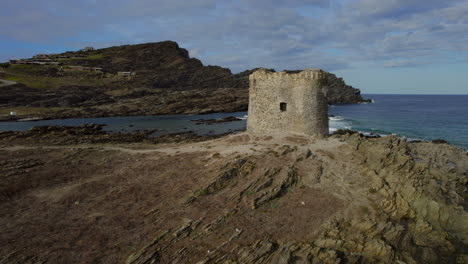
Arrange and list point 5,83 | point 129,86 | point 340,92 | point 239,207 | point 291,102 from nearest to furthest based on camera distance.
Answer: point 239,207, point 291,102, point 5,83, point 129,86, point 340,92

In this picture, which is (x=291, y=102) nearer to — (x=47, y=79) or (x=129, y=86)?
(x=129, y=86)

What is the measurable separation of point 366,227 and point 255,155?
8962 millimetres

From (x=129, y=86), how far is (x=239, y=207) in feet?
322

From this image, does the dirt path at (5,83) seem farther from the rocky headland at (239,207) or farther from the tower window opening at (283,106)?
the tower window opening at (283,106)

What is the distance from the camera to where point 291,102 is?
24641 mm

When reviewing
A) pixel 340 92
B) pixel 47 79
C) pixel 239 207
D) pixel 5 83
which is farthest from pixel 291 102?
pixel 340 92

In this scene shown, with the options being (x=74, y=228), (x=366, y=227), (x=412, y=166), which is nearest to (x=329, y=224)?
(x=366, y=227)

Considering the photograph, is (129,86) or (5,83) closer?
(5,83)

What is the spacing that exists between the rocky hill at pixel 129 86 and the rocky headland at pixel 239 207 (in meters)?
58.3

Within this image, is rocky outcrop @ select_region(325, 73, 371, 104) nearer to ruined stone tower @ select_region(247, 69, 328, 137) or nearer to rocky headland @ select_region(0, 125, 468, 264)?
ruined stone tower @ select_region(247, 69, 328, 137)

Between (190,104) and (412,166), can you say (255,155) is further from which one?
(190,104)

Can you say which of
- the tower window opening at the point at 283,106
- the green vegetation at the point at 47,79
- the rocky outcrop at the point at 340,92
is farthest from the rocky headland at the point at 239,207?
the rocky outcrop at the point at 340,92

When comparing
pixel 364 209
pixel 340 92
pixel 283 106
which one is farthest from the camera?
pixel 340 92

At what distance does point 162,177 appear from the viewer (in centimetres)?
1889
